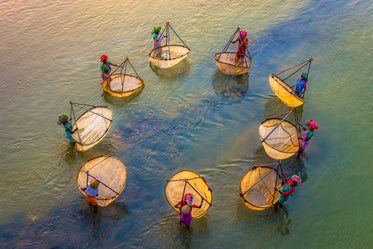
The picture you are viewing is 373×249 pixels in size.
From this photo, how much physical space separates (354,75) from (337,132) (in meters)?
2.80

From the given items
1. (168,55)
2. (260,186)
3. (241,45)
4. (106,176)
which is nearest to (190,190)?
(260,186)

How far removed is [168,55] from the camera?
33.3 ft

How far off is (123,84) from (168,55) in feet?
7.05

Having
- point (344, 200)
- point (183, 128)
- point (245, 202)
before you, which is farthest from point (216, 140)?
point (344, 200)

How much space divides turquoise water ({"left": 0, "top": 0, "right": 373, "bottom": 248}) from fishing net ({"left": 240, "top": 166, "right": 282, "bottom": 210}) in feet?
1.17

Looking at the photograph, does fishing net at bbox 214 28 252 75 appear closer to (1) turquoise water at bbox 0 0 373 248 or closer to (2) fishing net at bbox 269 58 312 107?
(1) turquoise water at bbox 0 0 373 248

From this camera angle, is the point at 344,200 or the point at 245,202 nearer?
the point at 245,202

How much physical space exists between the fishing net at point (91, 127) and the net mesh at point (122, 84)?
3.51 ft

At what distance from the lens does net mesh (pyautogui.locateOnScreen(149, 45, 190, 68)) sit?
9695 mm

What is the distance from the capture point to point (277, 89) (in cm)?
817

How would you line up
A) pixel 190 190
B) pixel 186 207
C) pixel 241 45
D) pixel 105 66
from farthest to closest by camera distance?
pixel 241 45
pixel 105 66
pixel 190 190
pixel 186 207

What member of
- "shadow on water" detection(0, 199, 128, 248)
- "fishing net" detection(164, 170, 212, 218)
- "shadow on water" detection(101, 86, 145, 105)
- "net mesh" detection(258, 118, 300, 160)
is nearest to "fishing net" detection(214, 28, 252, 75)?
"net mesh" detection(258, 118, 300, 160)

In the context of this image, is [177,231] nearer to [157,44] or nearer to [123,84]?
[123,84]

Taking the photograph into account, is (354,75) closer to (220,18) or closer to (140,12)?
(220,18)
